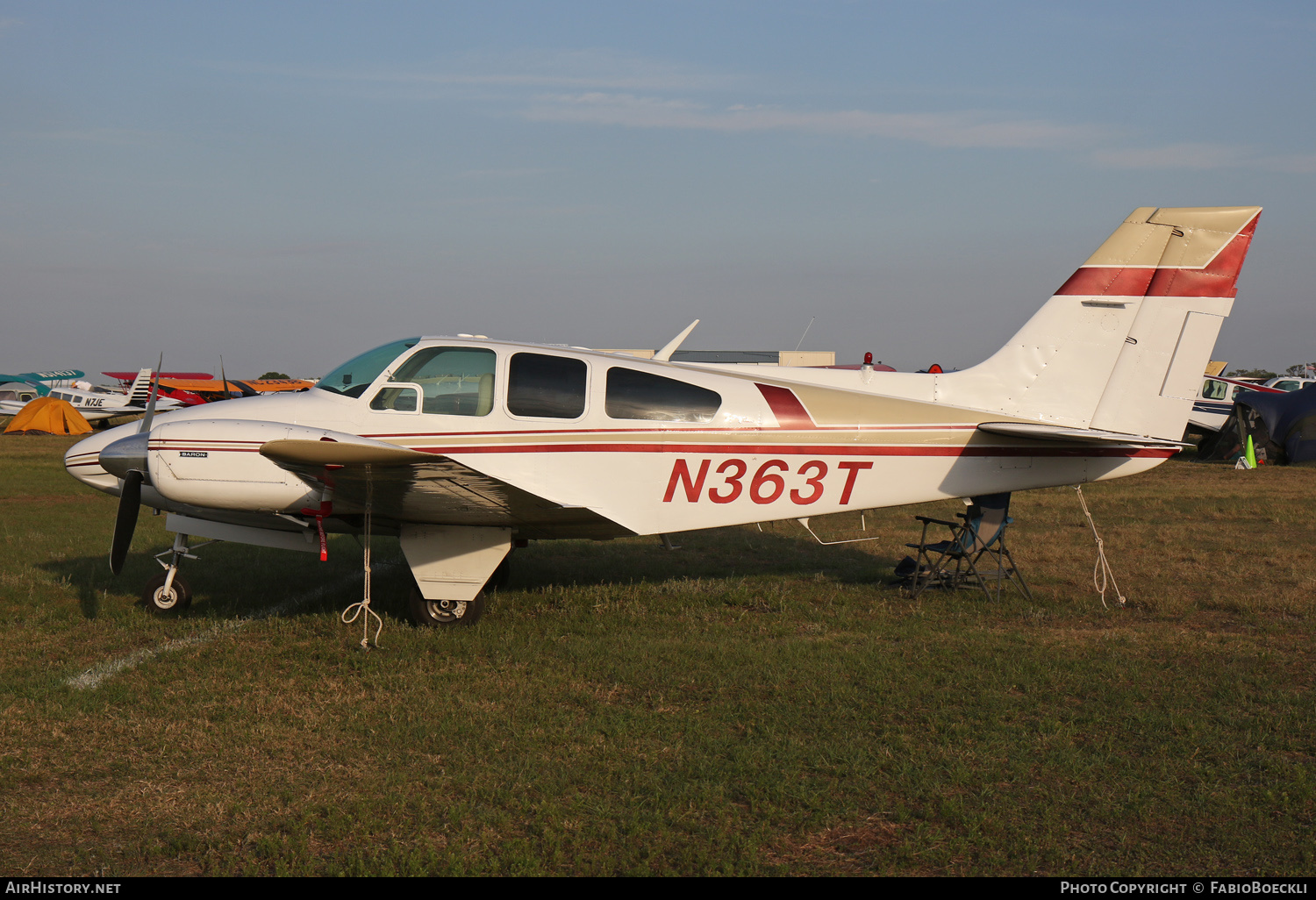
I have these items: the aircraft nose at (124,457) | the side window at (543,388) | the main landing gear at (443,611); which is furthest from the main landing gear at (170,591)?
the side window at (543,388)

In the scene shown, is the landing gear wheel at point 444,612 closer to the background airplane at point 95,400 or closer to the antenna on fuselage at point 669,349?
the antenna on fuselage at point 669,349

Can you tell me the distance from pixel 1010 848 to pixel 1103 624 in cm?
399

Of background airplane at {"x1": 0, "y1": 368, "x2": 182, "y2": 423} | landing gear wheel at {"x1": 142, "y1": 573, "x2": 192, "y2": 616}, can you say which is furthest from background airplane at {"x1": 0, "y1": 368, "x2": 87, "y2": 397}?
landing gear wheel at {"x1": 142, "y1": 573, "x2": 192, "y2": 616}

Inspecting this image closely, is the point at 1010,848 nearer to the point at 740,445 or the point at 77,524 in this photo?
the point at 740,445

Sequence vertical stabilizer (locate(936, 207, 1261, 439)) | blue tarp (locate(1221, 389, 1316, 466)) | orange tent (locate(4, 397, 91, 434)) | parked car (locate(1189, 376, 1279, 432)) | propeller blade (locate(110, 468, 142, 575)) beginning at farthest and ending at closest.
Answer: orange tent (locate(4, 397, 91, 434))
parked car (locate(1189, 376, 1279, 432))
blue tarp (locate(1221, 389, 1316, 466))
vertical stabilizer (locate(936, 207, 1261, 439))
propeller blade (locate(110, 468, 142, 575))

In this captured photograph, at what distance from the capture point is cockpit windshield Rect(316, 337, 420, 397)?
6.82 meters

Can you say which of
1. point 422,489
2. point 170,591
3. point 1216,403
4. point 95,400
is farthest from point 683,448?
point 95,400

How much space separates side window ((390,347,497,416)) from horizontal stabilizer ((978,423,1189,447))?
157 inches

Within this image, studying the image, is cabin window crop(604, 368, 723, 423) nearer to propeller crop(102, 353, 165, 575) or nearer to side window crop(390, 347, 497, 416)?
side window crop(390, 347, 497, 416)

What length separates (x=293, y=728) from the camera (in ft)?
15.6

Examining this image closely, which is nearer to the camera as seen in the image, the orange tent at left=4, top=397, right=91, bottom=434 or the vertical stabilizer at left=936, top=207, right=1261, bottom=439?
the vertical stabilizer at left=936, top=207, right=1261, bottom=439

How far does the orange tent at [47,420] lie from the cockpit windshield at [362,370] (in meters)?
29.3
